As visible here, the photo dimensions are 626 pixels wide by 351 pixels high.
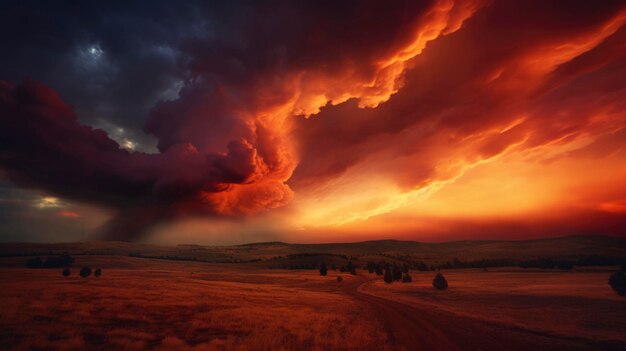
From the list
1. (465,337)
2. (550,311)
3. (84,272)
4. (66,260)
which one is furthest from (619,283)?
(66,260)

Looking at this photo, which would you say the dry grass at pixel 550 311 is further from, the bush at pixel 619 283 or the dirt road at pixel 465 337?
the dirt road at pixel 465 337

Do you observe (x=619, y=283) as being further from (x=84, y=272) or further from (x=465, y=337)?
(x=84, y=272)

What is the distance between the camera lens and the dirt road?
17609 mm

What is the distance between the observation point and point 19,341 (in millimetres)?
15398

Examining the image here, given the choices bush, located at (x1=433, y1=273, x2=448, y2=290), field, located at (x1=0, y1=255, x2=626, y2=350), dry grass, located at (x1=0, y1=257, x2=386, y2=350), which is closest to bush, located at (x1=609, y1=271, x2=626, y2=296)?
field, located at (x1=0, y1=255, x2=626, y2=350)

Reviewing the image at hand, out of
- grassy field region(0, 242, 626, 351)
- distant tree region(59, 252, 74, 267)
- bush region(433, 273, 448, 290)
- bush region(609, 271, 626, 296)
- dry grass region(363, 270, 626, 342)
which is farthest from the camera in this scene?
distant tree region(59, 252, 74, 267)

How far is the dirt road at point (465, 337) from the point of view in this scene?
17.6m

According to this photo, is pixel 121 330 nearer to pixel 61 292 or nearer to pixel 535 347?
pixel 61 292

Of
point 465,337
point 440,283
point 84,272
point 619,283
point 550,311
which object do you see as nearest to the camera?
point 465,337

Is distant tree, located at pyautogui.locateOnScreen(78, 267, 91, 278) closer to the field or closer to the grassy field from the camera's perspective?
the grassy field

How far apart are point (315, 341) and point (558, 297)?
3404 centimetres

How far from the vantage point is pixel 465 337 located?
779 inches

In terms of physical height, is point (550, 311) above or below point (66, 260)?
below

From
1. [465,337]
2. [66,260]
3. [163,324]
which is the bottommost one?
[465,337]
